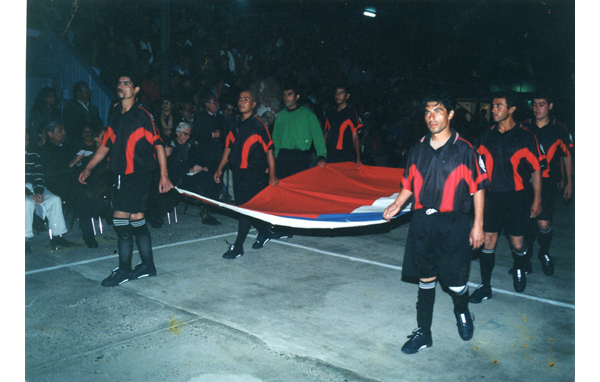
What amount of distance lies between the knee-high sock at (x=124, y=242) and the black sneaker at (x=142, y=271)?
0.10 metres

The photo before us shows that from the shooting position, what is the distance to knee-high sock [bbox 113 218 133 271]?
5.31 metres

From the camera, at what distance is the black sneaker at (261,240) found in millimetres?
6898

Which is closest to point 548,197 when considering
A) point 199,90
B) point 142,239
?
point 142,239

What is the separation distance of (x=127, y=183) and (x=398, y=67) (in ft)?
55.3

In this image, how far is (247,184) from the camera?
6.54 metres

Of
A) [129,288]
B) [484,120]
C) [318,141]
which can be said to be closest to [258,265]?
[129,288]

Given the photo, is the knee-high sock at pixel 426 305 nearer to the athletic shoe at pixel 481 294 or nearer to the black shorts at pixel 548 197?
the athletic shoe at pixel 481 294

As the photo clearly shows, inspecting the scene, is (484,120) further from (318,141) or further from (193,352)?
(193,352)

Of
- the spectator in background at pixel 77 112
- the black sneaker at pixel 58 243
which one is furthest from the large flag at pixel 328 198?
the spectator in background at pixel 77 112

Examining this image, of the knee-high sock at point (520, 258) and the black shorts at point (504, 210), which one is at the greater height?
the black shorts at point (504, 210)

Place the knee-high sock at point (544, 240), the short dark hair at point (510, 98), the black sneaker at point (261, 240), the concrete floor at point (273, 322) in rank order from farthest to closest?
1. the black sneaker at point (261, 240)
2. the knee-high sock at point (544, 240)
3. the short dark hair at point (510, 98)
4. the concrete floor at point (273, 322)

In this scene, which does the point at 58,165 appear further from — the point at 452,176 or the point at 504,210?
the point at 504,210

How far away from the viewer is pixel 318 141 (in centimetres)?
732

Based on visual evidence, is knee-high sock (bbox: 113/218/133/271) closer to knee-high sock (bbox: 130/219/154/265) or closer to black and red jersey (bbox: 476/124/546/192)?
knee-high sock (bbox: 130/219/154/265)
